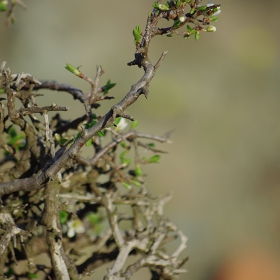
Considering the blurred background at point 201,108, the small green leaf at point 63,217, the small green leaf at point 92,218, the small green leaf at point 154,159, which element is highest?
the blurred background at point 201,108

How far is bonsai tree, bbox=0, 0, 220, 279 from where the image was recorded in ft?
3.59

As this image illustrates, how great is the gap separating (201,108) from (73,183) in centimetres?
360

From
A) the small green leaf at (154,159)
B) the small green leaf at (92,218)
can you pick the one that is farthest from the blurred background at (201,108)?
the small green leaf at (154,159)

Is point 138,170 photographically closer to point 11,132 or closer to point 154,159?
point 154,159

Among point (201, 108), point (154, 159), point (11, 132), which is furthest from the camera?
point (201, 108)

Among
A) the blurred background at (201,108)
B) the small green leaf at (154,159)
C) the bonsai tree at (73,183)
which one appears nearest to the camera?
the bonsai tree at (73,183)

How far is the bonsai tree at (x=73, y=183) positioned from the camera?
1.09 metres

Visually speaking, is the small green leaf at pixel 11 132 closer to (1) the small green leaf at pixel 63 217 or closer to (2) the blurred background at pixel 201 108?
(1) the small green leaf at pixel 63 217

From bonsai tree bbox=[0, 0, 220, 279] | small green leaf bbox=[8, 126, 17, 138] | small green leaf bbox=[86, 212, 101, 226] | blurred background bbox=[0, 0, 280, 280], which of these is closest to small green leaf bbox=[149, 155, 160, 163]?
bonsai tree bbox=[0, 0, 220, 279]

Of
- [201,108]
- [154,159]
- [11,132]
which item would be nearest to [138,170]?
[154,159]

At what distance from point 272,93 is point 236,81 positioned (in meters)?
0.44

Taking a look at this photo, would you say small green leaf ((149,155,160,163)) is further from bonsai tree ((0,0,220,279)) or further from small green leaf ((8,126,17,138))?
small green leaf ((8,126,17,138))

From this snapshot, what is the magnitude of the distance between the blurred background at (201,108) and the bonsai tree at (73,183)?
254 centimetres

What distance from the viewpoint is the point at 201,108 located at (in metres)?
4.89
